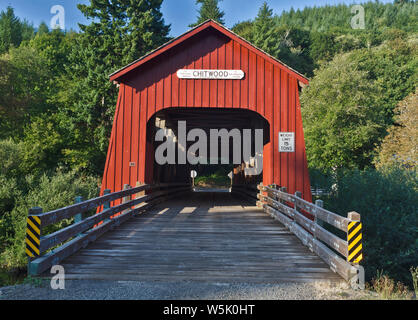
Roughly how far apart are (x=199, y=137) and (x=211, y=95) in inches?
412

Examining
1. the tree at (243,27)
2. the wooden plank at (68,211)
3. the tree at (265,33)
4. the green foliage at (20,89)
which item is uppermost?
the tree at (243,27)

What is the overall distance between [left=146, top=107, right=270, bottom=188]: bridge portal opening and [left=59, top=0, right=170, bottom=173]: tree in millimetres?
8657

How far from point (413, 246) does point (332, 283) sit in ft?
23.9

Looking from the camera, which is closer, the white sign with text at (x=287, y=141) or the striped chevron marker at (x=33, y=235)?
the striped chevron marker at (x=33, y=235)

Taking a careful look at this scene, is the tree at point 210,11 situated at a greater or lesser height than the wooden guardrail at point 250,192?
greater

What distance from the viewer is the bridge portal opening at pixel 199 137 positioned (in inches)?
516

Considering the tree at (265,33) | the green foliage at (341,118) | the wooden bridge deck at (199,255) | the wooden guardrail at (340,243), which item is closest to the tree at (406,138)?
the green foliage at (341,118)

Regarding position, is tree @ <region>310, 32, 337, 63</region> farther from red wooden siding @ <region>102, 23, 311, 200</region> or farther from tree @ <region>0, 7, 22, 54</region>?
red wooden siding @ <region>102, 23, 311, 200</region>

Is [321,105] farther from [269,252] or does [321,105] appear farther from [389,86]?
[269,252]

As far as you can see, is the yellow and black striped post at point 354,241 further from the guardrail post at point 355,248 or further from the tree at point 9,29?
the tree at point 9,29

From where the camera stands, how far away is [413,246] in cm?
991

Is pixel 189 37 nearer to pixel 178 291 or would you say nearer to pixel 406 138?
pixel 178 291

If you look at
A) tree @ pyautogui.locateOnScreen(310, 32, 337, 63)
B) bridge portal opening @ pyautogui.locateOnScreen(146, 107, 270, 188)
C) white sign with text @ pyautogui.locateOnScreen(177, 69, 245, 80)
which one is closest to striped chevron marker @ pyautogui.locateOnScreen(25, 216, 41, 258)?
bridge portal opening @ pyautogui.locateOnScreen(146, 107, 270, 188)

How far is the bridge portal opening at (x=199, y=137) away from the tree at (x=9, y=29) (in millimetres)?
35809
